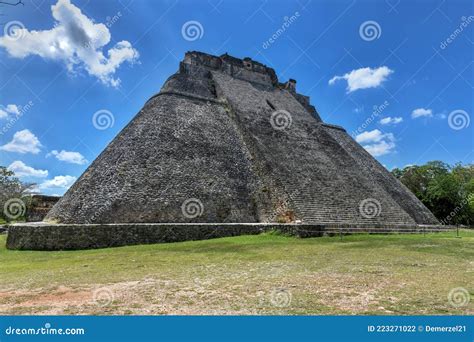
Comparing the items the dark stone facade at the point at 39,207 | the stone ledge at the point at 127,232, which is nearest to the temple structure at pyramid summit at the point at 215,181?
the stone ledge at the point at 127,232

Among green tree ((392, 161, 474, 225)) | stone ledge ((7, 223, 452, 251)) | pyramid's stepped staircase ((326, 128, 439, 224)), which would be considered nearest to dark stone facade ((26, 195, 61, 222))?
stone ledge ((7, 223, 452, 251))

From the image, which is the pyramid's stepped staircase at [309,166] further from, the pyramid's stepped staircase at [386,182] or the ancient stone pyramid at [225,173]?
the pyramid's stepped staircase at [386,182]

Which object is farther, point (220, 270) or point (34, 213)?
point (34, 213)

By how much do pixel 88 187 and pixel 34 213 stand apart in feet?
28.6

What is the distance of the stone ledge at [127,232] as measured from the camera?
10883 mm

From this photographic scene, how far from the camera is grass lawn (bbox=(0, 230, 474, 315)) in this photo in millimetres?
4320

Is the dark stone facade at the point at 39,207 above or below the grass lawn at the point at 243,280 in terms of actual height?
above

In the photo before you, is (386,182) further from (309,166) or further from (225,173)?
(225,173)

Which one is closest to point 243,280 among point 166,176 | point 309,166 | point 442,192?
point 166,176

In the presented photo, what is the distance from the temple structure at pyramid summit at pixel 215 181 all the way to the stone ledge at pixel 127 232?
0.11 ft

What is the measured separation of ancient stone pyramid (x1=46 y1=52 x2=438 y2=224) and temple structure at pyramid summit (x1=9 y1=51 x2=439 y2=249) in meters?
0.05
